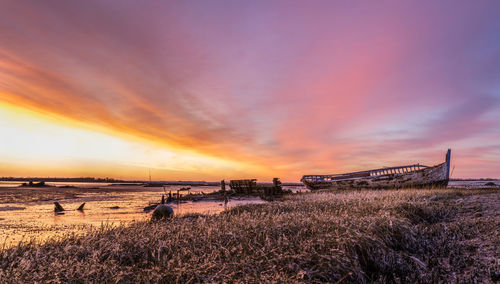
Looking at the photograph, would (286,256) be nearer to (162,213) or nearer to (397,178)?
(162,213)

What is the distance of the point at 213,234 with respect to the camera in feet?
18.8

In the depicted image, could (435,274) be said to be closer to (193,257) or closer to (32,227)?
(193,257)

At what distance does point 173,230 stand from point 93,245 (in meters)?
1.93

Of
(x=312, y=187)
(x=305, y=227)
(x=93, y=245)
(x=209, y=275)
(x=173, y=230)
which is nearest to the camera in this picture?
(x=209, y=275)

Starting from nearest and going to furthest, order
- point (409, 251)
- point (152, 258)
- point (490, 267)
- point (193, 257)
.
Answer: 1. point (490, 267)
2. point (193, 257)
3. point (152, 258)
4. point (409, 251)

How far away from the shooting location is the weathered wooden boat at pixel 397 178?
25297mm

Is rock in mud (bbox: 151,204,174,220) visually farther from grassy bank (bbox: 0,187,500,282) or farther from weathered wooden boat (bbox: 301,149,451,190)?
weathered wooden boat (bbox: 301,149,451,190)

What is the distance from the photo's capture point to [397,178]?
1075 inches

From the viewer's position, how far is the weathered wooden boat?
2530cm

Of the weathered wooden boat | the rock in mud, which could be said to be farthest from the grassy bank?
the weathered wooden boat

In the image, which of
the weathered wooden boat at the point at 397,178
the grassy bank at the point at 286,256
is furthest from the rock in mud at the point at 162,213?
the weathered wooden boat at the point at 397,178

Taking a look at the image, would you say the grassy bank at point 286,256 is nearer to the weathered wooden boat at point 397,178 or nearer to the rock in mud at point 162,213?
the rock in mud at point 162,213

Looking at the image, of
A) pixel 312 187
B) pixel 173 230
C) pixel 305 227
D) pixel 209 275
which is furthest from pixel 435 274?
pixel 312 187

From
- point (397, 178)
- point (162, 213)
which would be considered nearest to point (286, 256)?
point (162, 213)
